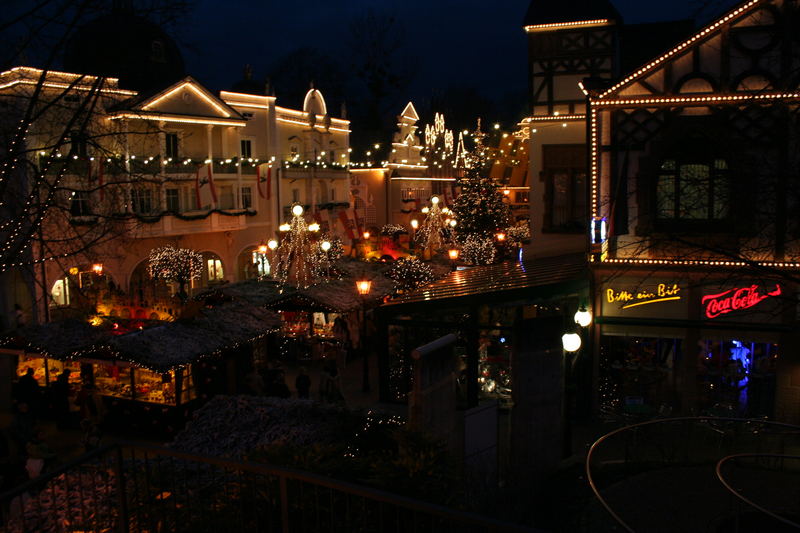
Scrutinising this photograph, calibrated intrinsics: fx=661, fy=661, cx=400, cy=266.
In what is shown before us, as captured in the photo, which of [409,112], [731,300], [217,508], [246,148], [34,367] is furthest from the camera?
[409,112]

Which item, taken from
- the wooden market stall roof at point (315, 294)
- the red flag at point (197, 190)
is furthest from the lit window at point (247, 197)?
the wooden market stall roof at point (315, 294)

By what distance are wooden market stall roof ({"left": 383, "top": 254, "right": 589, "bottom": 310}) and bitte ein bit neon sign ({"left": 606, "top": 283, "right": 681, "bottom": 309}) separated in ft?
2.62

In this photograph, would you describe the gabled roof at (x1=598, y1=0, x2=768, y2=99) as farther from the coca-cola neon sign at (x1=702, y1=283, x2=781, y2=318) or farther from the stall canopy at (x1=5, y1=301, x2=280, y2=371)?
the stall canopy at (x1=5, y1=301, x2=280, y2=371)

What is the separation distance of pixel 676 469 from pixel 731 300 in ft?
15.2

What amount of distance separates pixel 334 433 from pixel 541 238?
12149 mm

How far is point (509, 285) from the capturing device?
14.3m

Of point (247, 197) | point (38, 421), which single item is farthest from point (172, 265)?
point (38, 421)

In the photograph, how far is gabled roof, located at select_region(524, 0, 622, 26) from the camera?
708 inches

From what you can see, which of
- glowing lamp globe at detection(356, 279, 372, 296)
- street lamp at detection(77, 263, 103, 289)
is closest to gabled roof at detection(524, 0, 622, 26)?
glowing lamp globe at detection(356, 279, 372, 296)

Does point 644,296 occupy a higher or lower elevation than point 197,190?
lower

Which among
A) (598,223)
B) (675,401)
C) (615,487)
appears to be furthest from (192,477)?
(675,401)

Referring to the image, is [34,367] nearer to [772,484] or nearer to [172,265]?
[172,265]

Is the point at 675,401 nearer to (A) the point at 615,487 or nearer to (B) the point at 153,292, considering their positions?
(A) the point at 615,487

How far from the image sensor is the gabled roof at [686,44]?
13.4 m
